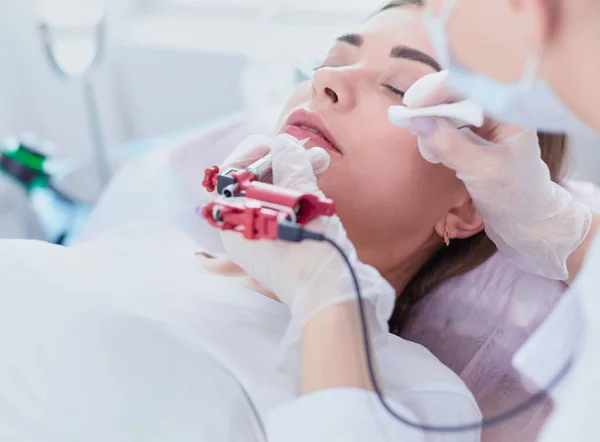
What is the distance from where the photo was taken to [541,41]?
0.52 meters

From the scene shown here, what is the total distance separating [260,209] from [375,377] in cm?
A: 25

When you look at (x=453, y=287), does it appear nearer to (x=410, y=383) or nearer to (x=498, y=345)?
(x=498, y=345)

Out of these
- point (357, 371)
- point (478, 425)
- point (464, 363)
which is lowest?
point (464, 363)

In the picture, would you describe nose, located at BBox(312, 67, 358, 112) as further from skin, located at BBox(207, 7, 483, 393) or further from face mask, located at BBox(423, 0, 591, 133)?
face mask, located at BBox(423, 0, 591, 133)

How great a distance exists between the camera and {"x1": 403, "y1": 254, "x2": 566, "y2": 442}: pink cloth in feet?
3.00

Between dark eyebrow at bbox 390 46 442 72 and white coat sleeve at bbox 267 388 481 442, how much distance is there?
0.49 meters

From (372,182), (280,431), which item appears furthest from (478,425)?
(372,182)

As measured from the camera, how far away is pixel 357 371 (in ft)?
2.36

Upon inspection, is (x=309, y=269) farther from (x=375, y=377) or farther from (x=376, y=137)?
(x=376, y=137)

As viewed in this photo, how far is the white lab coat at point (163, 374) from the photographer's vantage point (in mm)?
780

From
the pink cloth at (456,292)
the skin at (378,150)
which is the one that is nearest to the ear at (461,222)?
the skin at (378,150)

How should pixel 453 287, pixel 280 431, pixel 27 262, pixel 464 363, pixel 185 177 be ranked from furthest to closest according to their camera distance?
pixel 185 177 < pixel 453 287 < pixel 464 363 < pixel 27 262 < pixel 280 431

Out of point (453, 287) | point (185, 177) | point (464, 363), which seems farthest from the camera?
point (185, 177)

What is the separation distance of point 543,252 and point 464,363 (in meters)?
0.23
